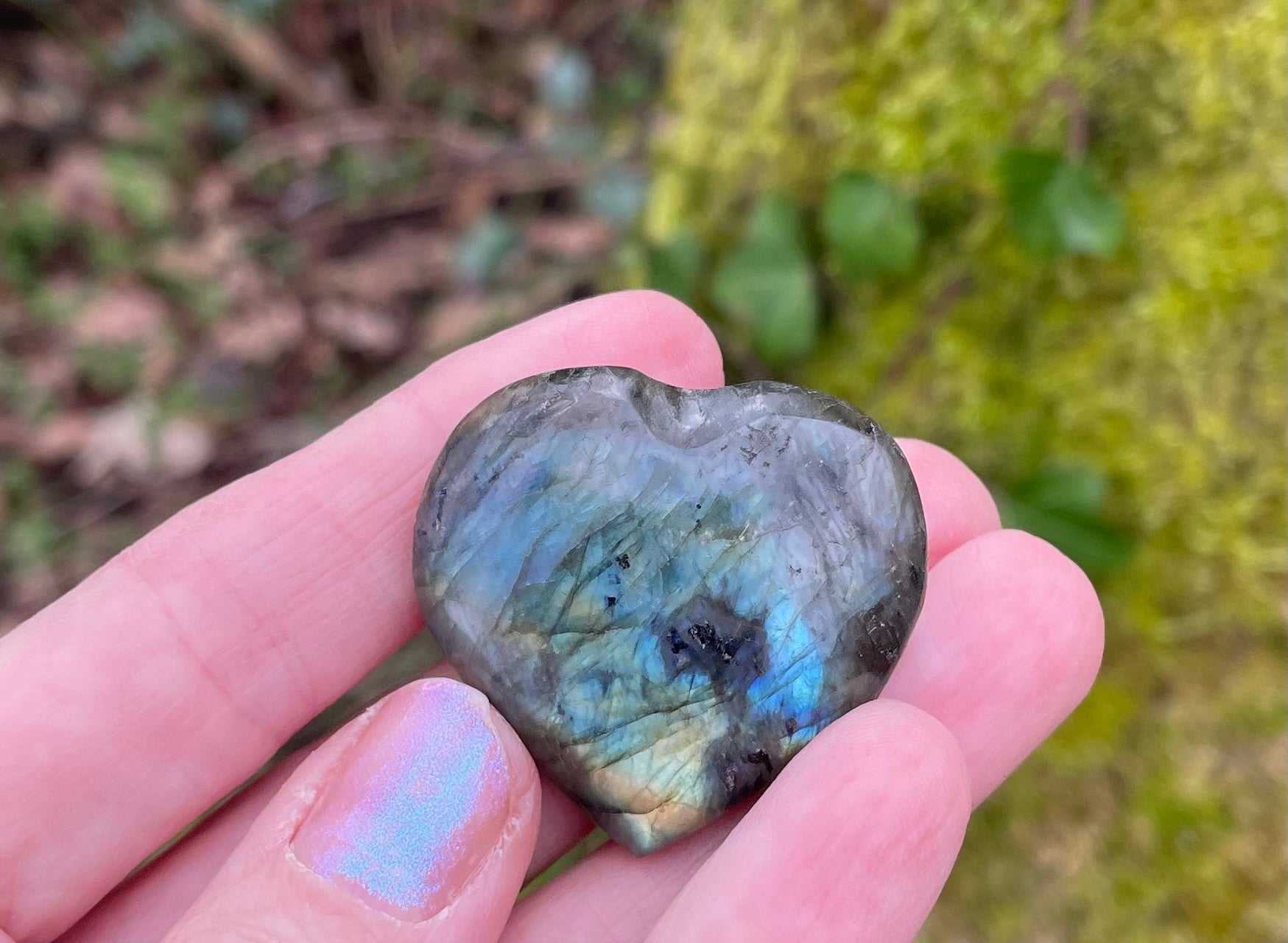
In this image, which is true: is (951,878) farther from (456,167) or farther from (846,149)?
(456,167)

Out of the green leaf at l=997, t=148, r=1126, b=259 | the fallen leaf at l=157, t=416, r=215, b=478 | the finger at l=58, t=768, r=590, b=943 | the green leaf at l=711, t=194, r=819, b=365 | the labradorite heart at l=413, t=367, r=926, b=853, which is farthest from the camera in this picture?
the fallen leaf at l=157, t=416, r=215, b=478

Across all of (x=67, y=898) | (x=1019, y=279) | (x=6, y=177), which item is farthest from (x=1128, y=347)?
(x=6, y=177)

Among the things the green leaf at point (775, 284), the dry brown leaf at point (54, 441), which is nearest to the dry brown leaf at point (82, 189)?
the dry brown leaf at point (54, 441)

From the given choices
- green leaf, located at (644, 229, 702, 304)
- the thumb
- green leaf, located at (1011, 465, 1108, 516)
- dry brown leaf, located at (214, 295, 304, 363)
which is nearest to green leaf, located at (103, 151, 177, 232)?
dry brown leaf, located at (214, 295, 304, 363)

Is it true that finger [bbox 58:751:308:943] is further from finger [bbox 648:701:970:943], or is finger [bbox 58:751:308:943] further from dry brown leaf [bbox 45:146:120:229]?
dry brown leaf [bbox 45:146:120:229]

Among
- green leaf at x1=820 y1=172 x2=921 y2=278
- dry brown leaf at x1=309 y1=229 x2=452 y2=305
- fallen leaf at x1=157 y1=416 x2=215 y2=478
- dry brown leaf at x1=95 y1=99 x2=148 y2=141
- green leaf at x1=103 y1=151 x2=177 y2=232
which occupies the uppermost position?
dry brown leaf at x1=95 y1=99 x2=148 y2=141

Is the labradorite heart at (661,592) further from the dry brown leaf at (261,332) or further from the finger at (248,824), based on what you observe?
the dry brown leaf at (261,332)

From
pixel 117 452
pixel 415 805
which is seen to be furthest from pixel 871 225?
pixel 117 452
